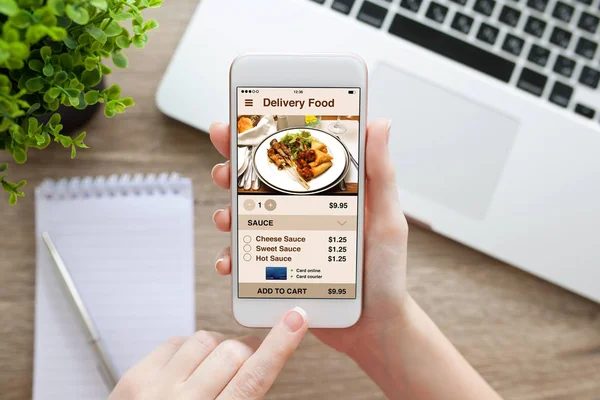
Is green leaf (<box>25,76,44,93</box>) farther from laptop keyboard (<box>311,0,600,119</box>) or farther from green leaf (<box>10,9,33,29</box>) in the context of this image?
laptop keyboard (<box>311,0,600,119</box>)

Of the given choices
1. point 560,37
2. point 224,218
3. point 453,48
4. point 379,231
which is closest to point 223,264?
point 224,218

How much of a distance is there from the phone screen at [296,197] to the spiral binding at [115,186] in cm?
17

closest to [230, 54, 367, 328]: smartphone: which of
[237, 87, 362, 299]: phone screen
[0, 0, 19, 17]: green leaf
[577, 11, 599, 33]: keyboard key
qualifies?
[237, 87, 362, 299]: phone screen

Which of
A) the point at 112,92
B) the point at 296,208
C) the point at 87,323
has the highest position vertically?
the point at 112,92

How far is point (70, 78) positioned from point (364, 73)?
259mm

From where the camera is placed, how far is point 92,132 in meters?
0.64

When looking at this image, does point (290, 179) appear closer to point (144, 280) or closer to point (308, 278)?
point (308, 278)

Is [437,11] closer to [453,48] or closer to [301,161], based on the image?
[453,48]

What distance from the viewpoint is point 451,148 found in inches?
23.8

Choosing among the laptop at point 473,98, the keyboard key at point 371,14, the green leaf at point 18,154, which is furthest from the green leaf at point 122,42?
the keyboard key at point 371,14

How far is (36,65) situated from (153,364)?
1.07 ft

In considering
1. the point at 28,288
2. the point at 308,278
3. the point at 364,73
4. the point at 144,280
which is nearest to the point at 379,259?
the point at 308,278

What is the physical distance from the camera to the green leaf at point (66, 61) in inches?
14.8

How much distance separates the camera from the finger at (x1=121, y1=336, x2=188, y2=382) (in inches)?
21.1
